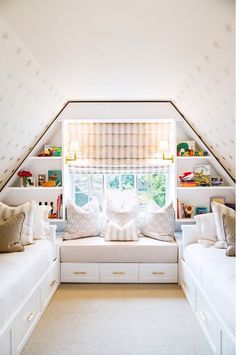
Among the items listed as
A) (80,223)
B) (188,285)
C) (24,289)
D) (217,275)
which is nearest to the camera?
(217,275)

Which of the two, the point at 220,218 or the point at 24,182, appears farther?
the point at 24,182

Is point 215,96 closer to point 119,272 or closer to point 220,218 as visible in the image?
point 220,218

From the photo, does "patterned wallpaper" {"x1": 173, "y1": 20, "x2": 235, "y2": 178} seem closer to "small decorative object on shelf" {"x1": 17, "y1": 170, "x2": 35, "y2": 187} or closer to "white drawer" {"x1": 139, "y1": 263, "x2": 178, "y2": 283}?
"white drawer" {"x1": 139, "y1": 263, "x2": 178, "y2": 283}

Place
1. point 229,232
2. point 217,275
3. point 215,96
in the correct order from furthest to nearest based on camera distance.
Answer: point 229,232
point 215,96
point 217,275

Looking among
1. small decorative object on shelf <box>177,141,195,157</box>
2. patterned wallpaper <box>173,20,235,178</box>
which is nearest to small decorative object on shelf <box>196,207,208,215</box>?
patterned wallpaper <box>173,20,235,178</box>

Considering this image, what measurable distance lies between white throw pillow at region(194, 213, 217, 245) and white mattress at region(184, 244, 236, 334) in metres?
0.14

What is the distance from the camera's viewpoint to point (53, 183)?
4383 millimetres

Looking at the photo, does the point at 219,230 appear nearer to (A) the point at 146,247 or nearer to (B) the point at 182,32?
(A) the point at 146,247

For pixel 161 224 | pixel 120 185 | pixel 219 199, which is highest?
pixel 120 185

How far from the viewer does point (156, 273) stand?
382 centimetres

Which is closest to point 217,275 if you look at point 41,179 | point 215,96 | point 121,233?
point 215,96

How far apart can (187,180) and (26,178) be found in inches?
82.8

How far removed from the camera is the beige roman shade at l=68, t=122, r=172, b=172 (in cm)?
447

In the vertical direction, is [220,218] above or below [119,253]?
above
